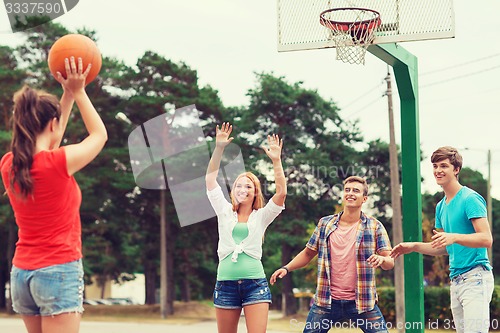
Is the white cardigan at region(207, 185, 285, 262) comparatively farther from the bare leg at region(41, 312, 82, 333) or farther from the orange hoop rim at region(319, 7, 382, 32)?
the orange hoop rim at region(319, 7, 382, 32)

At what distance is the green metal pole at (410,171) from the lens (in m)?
8.62

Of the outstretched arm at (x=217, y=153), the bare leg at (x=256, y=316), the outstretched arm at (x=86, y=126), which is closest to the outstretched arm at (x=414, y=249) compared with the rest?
the bare leg at (x=256, y=316)

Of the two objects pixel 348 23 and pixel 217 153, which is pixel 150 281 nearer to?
pixel 348 23

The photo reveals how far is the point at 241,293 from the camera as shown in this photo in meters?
6.23

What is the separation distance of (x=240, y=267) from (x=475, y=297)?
6.05ft

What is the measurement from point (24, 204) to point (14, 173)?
0.53 ft

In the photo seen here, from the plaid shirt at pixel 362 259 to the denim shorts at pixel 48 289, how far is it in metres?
2.82

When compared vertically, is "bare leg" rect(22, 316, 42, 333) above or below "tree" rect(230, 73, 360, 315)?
below

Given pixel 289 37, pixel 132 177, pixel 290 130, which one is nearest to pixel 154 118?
pixel 132 177

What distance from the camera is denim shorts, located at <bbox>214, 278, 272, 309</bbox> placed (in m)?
6.18

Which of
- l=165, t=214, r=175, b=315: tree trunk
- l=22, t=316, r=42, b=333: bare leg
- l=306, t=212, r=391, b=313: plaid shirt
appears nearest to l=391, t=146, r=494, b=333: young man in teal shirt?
l=306, t=212, r=391, b=313: plaid shirt

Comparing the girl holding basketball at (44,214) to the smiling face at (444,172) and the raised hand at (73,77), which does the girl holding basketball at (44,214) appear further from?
the smiling face at (444,172)

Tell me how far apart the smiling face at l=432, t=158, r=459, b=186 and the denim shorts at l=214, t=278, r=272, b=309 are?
1.63 m

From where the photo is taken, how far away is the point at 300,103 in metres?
33.6
